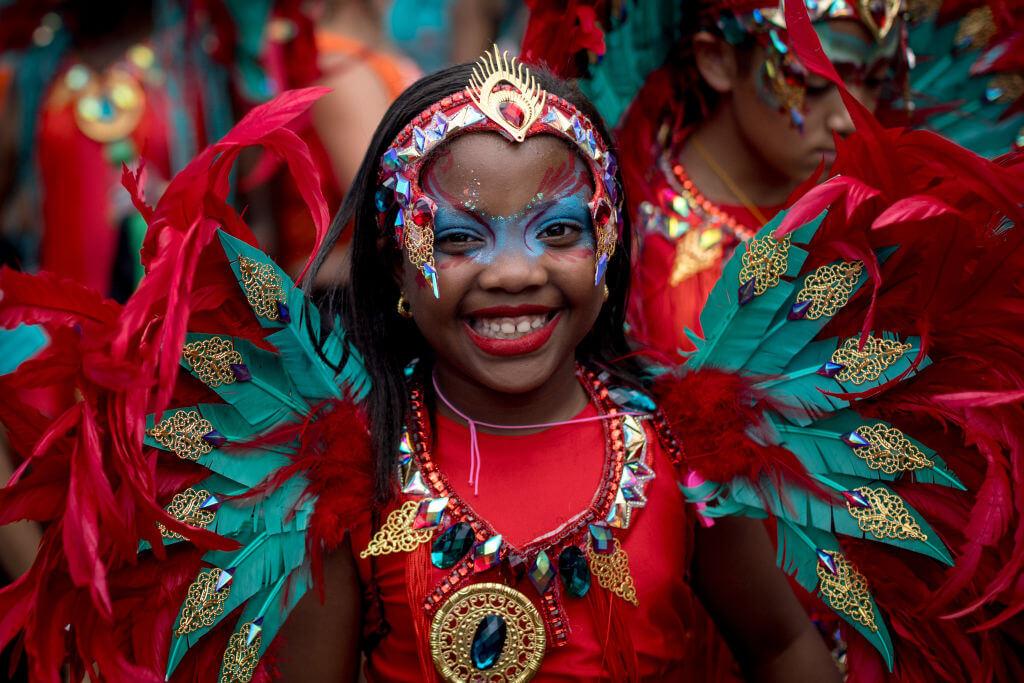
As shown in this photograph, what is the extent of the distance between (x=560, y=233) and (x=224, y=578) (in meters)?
0.83

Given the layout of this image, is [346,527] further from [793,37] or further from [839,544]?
[793,37]

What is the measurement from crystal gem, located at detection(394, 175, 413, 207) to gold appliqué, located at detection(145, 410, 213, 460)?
0.51m

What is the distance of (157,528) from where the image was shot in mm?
2150

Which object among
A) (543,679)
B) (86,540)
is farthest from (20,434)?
(543,679)

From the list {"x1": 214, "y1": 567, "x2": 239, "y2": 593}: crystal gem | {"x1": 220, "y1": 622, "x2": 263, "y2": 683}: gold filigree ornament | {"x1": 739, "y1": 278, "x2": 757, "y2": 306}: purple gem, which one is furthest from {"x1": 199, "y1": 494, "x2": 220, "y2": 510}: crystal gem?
{"x1": 739, "y1": 278, "x2": 757, "y2": 306}: purple gem

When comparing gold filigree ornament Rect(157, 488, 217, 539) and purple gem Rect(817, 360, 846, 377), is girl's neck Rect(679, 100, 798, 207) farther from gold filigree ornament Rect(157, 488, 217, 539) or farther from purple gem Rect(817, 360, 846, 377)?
gold filigree ornament Rect(157, 488, 217, 539)

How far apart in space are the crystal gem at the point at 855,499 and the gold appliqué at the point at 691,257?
1231 millimetres

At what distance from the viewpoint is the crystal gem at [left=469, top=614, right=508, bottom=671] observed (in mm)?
2336

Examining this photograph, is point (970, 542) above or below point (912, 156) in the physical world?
below

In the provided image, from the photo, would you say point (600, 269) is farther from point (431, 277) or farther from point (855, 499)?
point (855, 499)

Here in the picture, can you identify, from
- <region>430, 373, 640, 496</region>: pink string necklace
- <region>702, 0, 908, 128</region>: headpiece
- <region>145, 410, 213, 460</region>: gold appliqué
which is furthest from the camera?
<region>702, 0, 908, 128</region>: headpiece

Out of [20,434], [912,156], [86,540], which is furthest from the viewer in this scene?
[912,156]

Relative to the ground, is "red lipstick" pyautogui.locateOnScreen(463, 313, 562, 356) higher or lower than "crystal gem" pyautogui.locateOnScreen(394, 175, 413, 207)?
lower

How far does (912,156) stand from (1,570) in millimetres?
2378
